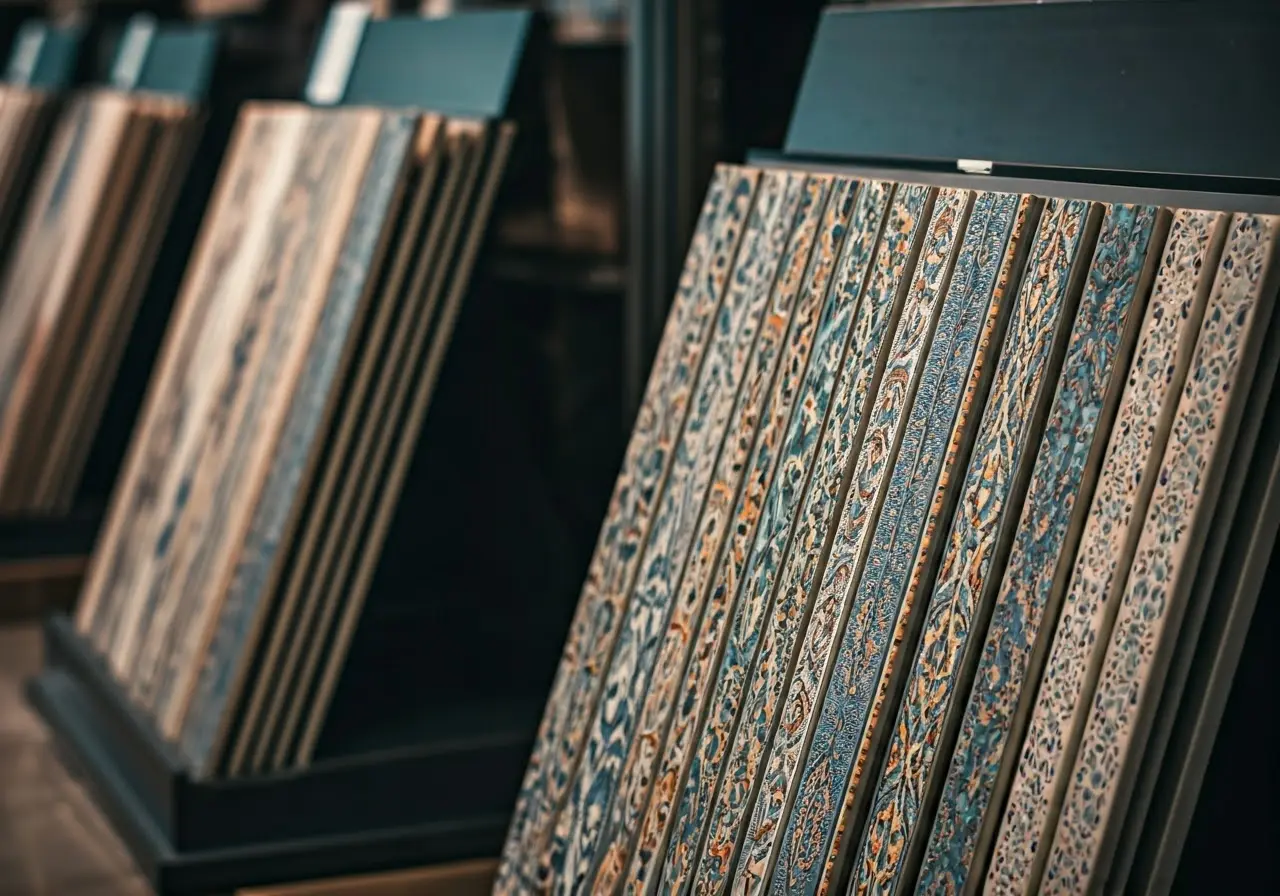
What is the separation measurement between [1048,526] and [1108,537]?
52 mm

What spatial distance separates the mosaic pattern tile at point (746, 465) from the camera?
56.1 inches

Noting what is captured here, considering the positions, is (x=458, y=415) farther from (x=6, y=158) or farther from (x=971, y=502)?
(x=6, y=158)

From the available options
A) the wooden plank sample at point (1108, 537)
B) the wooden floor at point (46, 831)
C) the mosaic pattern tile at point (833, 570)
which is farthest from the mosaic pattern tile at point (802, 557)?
the wooden floor at point (46, 831)

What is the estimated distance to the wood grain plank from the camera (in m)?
1.28

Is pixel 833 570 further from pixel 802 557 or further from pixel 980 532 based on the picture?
pixel 980 532

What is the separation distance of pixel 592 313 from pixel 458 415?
0.37 m

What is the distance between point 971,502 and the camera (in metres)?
1.20

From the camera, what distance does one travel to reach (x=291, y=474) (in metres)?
2.13

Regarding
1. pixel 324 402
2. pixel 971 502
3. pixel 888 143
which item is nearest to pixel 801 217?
pixel 888 143

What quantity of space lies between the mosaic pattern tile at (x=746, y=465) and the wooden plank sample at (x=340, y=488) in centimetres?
75

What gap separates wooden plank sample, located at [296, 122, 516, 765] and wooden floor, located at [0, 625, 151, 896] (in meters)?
0.32

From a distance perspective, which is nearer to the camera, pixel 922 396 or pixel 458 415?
pixel 922 396

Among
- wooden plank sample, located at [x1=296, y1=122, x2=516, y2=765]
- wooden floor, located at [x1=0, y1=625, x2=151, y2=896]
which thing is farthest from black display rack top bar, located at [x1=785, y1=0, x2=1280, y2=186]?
wooden floor, located at [x1=0, y1=625, x2=151, y2=896]

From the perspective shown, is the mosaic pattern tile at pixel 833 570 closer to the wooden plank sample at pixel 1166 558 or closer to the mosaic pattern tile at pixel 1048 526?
the mosaic pattern tile at pixel 1048 526
